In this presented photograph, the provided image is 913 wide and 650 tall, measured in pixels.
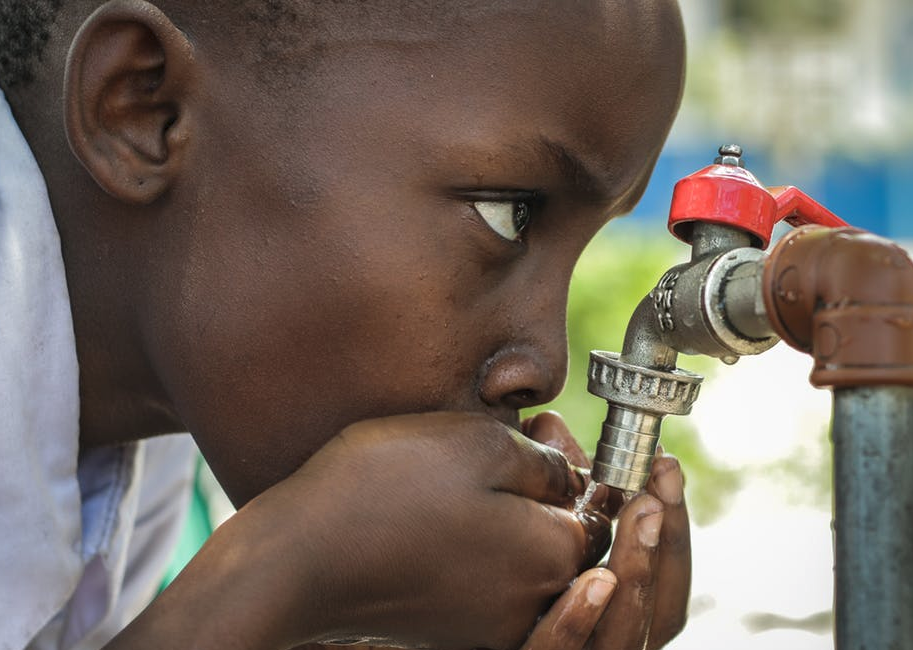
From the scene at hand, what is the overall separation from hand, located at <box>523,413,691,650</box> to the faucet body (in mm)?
145

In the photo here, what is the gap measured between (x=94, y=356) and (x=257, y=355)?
31 centimetres

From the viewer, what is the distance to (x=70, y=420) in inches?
49.2

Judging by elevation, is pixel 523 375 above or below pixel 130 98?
below

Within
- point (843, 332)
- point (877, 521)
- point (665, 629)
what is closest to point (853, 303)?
point (843, 332)

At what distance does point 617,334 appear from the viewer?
312 centimetres

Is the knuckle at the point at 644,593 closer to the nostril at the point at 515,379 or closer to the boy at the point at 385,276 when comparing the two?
the boy at the point at 385,276

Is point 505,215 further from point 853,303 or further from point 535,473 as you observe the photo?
point 853,303

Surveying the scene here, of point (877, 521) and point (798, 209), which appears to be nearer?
point (877, 521)

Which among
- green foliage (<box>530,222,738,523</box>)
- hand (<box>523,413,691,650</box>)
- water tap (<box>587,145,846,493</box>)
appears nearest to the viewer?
water tap (<box>587,145,846,493</box>)

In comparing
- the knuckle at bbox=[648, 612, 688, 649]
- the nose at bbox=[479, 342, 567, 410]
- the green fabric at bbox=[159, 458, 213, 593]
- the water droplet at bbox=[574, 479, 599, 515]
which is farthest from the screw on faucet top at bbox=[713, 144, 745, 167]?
the green fabric at bbox=[159, 458, 213, 593]

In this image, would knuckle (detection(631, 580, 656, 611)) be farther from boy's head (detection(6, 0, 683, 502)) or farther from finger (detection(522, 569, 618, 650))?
boy's head (detection(6, 0, 683, 502))

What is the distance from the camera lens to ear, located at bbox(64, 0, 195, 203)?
41.5 inches

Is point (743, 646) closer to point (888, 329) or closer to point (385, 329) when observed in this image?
point (385, 329)

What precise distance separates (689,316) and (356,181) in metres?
0.31
